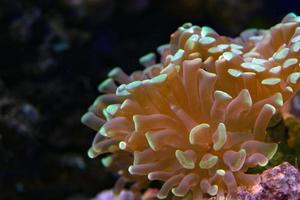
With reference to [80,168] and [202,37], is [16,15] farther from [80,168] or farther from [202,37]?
[202,37]

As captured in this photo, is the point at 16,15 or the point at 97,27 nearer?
the point at 16,15

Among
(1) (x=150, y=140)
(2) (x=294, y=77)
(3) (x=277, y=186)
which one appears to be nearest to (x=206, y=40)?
(2) (x=294, y=77)

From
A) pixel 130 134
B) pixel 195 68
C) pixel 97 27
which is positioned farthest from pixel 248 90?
pixel 97 27

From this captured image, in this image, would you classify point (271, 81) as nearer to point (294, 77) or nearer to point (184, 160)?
point (294, 77)

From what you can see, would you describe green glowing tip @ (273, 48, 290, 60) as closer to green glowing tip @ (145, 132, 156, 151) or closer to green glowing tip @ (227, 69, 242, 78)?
green glowing tip @ (227, 69, 242, 78)

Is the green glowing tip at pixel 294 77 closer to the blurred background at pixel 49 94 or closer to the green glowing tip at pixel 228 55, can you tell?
the green glowing tip at pixel 228 55

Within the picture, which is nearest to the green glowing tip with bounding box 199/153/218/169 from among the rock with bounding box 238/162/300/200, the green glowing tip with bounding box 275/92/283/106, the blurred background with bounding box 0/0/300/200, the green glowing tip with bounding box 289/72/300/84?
the rock with bounding box 238/162/300/200
